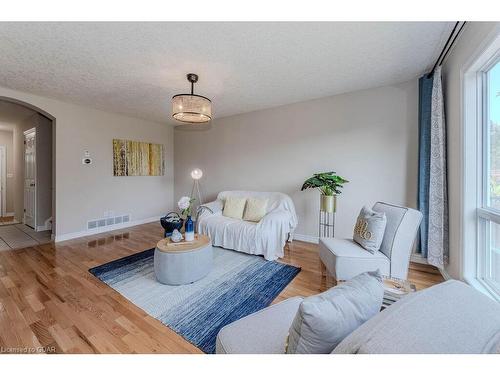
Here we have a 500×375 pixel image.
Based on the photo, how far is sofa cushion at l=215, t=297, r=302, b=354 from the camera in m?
0.94

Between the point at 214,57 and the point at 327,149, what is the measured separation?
2.18m

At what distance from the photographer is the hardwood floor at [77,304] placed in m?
1.47

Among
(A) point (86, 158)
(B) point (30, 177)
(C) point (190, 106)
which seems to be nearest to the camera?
(C) point (190, 106)

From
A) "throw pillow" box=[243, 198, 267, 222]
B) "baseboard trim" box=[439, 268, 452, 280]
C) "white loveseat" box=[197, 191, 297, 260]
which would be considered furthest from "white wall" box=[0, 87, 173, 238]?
"baseboard trim" box=[439, 268, 452, 280]

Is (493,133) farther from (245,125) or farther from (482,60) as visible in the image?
(245,125)

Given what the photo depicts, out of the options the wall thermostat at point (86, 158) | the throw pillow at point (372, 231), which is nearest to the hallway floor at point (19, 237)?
the wall thermostat at point (86, 158)

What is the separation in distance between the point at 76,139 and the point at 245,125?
3093mm

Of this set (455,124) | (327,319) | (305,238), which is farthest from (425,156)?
(327,319)

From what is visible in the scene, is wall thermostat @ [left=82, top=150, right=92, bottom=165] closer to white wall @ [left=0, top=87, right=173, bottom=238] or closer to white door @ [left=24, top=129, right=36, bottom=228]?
white wall @ [left=0, top=87, right=173, bottom=238]

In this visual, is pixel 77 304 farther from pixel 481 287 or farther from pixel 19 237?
pixel 481 287

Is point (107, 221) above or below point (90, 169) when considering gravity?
below

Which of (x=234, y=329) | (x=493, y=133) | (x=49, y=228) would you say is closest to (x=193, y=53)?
(x=234, y=329)

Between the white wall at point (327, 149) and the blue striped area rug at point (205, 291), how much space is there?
1526 millimetres

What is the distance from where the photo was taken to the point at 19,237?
3.85 meters
